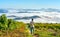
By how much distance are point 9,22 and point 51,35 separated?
16.2ft

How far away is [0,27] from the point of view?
32.1 metres

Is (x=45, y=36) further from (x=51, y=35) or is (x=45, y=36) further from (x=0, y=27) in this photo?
(x=0, y=27)

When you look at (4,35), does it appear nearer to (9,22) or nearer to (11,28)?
(11,28)

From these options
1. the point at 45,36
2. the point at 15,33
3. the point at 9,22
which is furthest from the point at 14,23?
the point at 15,33

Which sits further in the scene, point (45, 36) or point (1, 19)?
point (1, 19)

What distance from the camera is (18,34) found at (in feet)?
89.7

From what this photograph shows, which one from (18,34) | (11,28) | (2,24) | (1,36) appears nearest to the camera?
(1,36)

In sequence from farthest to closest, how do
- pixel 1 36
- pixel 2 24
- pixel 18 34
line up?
pixel 2 24
pixel 18 34
pixel 1 36

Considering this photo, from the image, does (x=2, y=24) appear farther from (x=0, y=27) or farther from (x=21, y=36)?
(x=21, y=36)

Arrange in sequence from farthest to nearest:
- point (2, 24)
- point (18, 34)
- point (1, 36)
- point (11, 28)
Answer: point (2, 24)
point (11, 28)
point (18, 34)
point (1, 36)

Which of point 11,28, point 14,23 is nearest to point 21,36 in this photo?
point 11,28

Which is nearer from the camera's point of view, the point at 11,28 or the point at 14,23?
the point at 11,28

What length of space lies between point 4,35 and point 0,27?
603cm

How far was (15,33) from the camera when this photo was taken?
27.2 m
